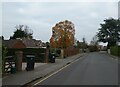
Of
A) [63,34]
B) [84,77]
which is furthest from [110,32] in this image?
[84,77]

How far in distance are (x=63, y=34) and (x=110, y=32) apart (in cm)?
5182

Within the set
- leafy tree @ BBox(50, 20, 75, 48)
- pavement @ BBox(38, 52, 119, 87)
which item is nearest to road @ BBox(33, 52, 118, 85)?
pavement @ BBox(38, 52, 119, 87)

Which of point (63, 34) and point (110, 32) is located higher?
point (110, 32)

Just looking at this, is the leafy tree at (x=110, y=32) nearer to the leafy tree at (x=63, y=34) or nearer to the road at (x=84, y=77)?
the leafy tree at (x=63, y=34)

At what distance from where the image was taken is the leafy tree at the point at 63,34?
7612 cm

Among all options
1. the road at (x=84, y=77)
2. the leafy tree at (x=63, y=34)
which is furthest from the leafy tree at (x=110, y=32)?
the road at (x=84, y=77)

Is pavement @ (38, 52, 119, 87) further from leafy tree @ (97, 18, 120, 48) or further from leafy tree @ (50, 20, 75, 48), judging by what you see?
leafy tree @ (97, 18, 120, 48)

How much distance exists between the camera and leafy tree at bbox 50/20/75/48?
7612 cm

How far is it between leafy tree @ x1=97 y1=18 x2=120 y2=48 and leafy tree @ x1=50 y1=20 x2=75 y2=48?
44871 millimetres

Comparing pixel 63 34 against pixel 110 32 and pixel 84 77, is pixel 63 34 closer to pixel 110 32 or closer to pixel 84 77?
pixel 110 32

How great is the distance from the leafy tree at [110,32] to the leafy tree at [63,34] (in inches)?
1767

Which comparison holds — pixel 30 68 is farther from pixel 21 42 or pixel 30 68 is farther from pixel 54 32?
pixel 21 42

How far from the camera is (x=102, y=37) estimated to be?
126 metres

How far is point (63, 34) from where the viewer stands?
252ft
